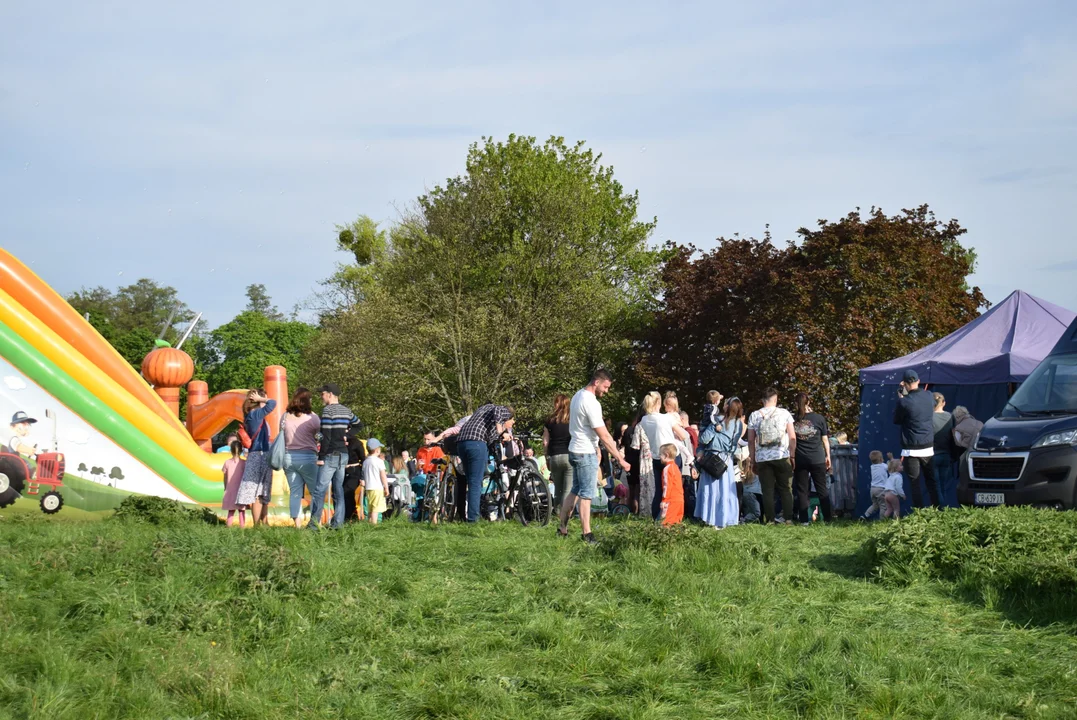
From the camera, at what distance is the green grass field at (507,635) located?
5684 millimetres

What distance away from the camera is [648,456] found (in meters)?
15.2

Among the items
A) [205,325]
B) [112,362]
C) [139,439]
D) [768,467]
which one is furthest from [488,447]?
[205,325]

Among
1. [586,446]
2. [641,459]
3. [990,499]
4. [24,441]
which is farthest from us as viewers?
[641,459]

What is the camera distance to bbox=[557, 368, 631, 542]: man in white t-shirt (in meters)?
10.8

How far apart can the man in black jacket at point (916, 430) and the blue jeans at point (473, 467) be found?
5246 mm

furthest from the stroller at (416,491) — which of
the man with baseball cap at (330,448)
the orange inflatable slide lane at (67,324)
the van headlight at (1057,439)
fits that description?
the van headlight at (1057,439)

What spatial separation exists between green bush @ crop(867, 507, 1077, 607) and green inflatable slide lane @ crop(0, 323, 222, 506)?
31.4 ft

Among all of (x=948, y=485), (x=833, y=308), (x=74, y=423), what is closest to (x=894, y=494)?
(x=948, y=485)

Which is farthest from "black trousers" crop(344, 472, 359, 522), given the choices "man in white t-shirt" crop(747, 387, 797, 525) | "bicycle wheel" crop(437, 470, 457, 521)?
"man in white t-shirt" crop(747, 387, 797, 525)

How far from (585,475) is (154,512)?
5279 mm

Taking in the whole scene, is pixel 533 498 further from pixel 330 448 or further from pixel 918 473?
pixel 918 473

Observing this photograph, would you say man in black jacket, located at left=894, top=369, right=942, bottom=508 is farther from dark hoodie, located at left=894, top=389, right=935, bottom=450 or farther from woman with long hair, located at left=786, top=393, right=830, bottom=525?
woman with long hair, located at left=786, top=393, right=830, bottom=525

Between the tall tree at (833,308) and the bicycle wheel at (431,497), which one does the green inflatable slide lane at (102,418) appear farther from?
the tall tree at (833,308)

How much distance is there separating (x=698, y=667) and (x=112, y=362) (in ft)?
39.7
